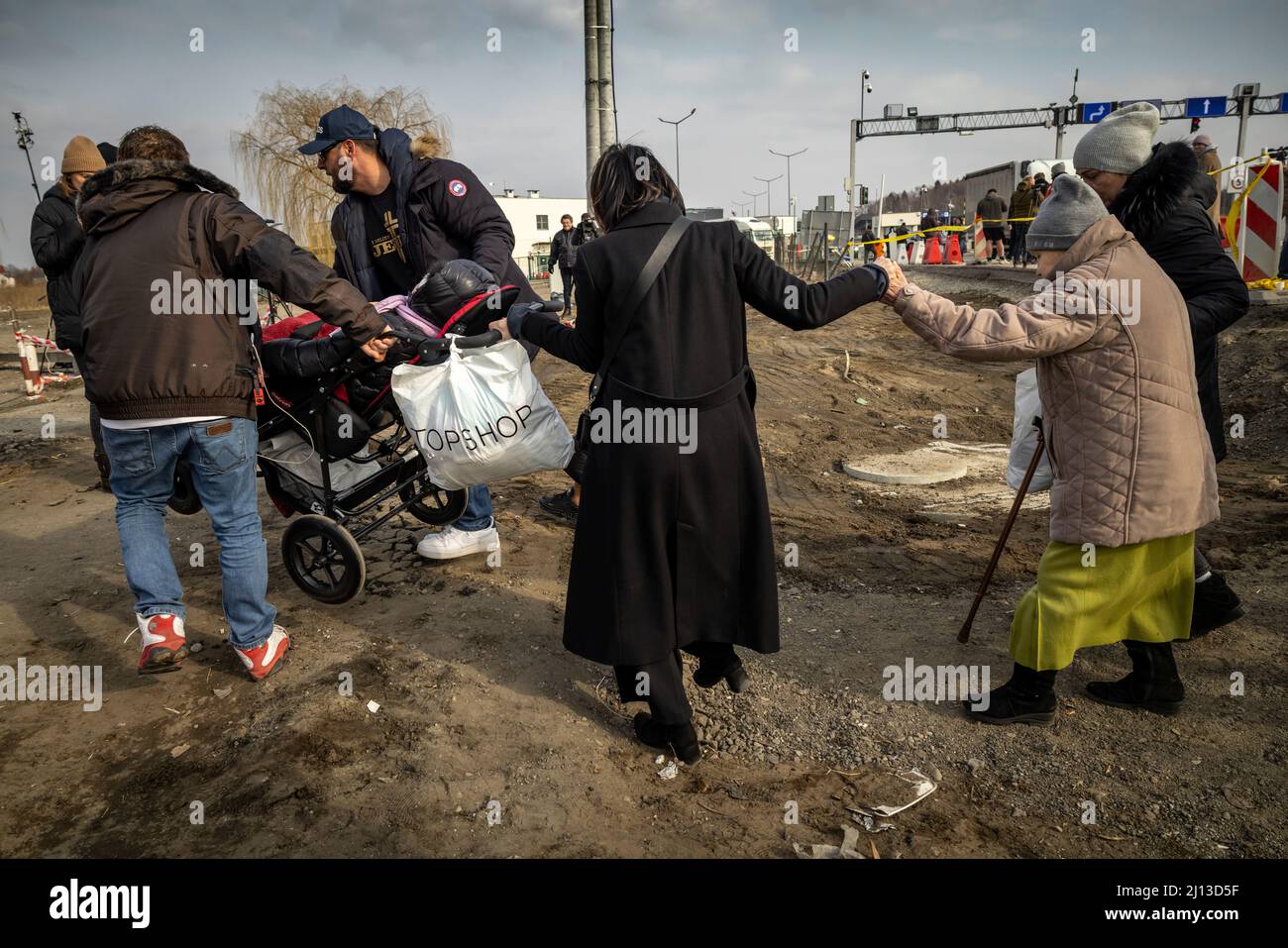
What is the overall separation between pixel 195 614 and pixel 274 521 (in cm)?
149

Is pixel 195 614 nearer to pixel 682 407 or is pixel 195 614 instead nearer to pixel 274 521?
pixel 274 521

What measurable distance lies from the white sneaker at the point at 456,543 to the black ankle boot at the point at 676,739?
75.5 inches

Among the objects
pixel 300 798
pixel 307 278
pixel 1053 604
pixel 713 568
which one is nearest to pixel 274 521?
pixel 307 278

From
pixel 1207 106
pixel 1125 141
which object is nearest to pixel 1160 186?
pixel 1125 141

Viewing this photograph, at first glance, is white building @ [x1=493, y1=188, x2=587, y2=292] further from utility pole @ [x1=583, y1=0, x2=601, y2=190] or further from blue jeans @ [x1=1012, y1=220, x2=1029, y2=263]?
utility pole @ [x1=583, y1=0, x2=601, y2=190]

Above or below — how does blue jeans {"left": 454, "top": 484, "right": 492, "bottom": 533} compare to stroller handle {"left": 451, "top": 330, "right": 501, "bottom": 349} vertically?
below

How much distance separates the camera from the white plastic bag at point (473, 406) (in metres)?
3.50

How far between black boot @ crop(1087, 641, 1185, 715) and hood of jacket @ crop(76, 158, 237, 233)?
3.91 metres

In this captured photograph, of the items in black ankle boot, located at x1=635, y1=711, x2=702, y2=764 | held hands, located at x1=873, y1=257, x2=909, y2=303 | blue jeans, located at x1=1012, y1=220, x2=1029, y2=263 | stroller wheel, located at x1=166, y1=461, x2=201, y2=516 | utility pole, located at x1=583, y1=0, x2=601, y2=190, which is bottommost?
black ankle boot, located at x1=635, y1=711, x2=702, y2=764

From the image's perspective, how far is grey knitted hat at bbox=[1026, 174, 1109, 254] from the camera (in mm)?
2783

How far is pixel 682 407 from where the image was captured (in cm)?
269

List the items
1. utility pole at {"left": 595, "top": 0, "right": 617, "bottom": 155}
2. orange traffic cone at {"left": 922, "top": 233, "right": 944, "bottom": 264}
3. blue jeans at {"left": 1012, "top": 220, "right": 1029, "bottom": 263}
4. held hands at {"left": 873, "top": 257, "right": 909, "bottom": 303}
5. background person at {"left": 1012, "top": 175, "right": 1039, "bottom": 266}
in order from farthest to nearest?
1. orange traffic cone at {"left": 922, "top": 233, "right": 944, "bottom": 264}
2. blue jeans at {"left": 1012, "top": 220, "right": 1029, "bottom": 263}
3. background person at {"left": 1012, "top": 175, "right": 1039, "bottom": 266}
4. utility pole at {"left": 595, "top": 0, "right": 617, "bottom": 155}
5. held hands at {"left": 873, "top": 257, "right": 909, "bottom": 303}

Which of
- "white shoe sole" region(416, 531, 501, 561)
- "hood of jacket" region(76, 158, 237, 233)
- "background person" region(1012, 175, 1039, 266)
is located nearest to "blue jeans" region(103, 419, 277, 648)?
"hood of jacket" region(76, 158, 237, 233)

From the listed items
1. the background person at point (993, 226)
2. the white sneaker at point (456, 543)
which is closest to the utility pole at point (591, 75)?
the white sneaker at point (456, 543)
